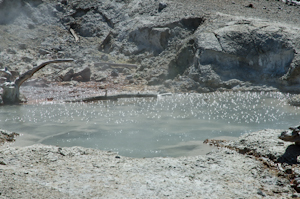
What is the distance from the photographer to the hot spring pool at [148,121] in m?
5.34

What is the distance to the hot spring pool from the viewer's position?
5336 millimetres

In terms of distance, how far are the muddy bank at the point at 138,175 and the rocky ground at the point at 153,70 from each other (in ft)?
0.04

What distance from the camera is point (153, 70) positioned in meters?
13.6

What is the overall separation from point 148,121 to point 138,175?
353 cm

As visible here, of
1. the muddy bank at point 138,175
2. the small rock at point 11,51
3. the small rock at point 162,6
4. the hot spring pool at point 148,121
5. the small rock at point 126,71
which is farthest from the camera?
the small rock at point 162,6

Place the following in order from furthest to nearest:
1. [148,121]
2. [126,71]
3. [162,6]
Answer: [162,6] < [126,71] < [148,121]

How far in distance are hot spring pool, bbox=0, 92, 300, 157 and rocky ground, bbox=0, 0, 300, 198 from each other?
2.63ft

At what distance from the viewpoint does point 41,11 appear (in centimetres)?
1970

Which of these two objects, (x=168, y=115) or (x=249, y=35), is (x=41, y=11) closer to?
(x=249, y=35)

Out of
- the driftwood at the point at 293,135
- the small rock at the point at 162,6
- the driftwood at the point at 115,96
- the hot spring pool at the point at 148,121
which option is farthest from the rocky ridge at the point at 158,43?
the driftwood at the point at 293,135

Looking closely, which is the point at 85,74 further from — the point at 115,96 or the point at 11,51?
the point at 11,51

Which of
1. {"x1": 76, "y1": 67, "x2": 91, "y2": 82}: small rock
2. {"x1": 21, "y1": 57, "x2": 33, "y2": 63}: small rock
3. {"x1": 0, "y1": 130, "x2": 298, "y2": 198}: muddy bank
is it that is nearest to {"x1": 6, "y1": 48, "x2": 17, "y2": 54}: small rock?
{"x1": 21, "y1": 57, "x2": 33, "y2": 63}: small rock

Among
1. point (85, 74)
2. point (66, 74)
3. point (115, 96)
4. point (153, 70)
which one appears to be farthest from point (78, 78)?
point (115, 96)

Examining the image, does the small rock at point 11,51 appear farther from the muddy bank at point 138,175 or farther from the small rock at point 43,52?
the muddy bank at point 138,175
